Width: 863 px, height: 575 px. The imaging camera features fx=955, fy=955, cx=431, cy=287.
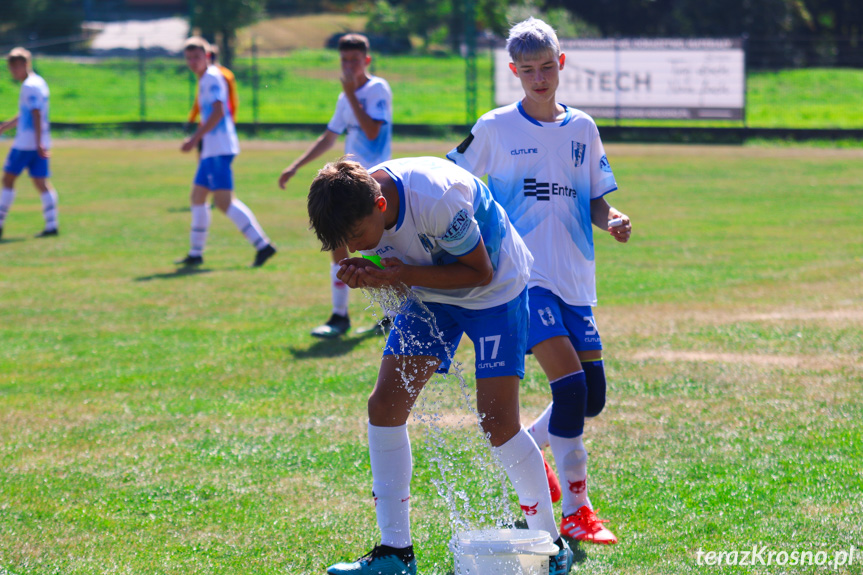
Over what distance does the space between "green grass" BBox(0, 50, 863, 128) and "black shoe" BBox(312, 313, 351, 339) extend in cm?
2031

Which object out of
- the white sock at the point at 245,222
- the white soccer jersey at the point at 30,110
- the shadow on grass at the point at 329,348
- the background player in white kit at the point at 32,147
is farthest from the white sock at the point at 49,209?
the shadow on grass at the point at 329,348

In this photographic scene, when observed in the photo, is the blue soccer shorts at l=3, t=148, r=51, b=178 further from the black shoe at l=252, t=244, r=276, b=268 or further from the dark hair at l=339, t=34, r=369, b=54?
the dark hair at l=339, t=34, r=369, b=54

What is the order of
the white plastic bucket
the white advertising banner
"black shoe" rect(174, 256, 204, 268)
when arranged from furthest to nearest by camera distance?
the white advertising banner
"black shoe" rect(174, 256, 204, 268)
the white plastic bucket

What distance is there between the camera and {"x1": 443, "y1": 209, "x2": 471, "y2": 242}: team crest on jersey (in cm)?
338

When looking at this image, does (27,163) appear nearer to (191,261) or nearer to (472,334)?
(191,261)

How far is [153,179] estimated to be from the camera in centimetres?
1934

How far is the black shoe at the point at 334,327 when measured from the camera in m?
7.98

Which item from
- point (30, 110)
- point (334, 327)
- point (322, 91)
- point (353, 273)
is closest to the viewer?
point (353, 273)

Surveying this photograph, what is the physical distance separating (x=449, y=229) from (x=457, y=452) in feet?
7.06

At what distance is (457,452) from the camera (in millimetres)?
5230

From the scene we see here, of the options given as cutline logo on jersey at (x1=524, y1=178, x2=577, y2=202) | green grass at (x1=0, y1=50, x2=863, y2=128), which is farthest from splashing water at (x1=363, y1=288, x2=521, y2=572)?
green grass at (x1=0, y1=50, x2=863, y2=128)

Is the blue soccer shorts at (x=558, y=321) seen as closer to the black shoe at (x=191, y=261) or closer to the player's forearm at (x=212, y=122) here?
the player's forearm at (x=212, y=122)

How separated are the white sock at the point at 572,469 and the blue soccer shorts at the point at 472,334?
0.60m

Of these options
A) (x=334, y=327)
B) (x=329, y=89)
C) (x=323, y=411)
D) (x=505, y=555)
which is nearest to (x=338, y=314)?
(x=334, y=327)
